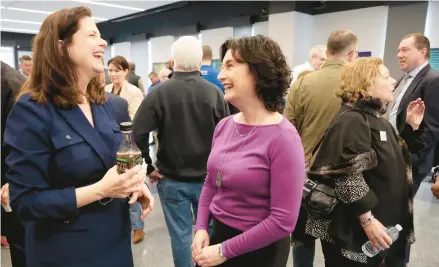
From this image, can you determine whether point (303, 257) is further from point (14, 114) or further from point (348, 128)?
point (14, 114)

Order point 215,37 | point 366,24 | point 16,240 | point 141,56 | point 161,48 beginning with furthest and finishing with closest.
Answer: point 141,56
point 161,48
point 215,37
point 366,24
point 16,240

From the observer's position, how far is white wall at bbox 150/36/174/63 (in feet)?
29.7

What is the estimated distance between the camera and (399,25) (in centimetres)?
536

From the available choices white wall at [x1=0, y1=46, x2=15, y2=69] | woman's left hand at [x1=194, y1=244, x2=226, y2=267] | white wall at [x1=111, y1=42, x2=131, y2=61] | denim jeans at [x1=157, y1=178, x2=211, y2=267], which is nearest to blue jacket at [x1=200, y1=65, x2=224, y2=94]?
denim jeans at [x1=157, y1=178, x2=211, y2=267]

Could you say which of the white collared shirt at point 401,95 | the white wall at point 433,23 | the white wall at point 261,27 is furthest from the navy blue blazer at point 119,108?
the white wall at point 261,27

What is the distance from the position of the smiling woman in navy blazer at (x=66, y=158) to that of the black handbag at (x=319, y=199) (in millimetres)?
859

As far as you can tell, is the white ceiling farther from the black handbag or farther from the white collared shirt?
the black handbag

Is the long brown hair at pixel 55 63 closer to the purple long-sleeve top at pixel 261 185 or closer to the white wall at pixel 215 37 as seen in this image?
the purple long-sleeve top at pixel 261 185

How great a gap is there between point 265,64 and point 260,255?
0.74m

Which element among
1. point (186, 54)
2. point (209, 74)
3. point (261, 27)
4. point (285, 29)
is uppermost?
point (261, 27)

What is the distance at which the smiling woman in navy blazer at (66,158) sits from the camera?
3.32 ft

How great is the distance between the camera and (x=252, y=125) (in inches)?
50.5

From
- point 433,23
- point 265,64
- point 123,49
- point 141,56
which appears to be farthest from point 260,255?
point 123,49

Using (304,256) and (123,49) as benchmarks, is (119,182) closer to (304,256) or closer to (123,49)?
(304,256)
